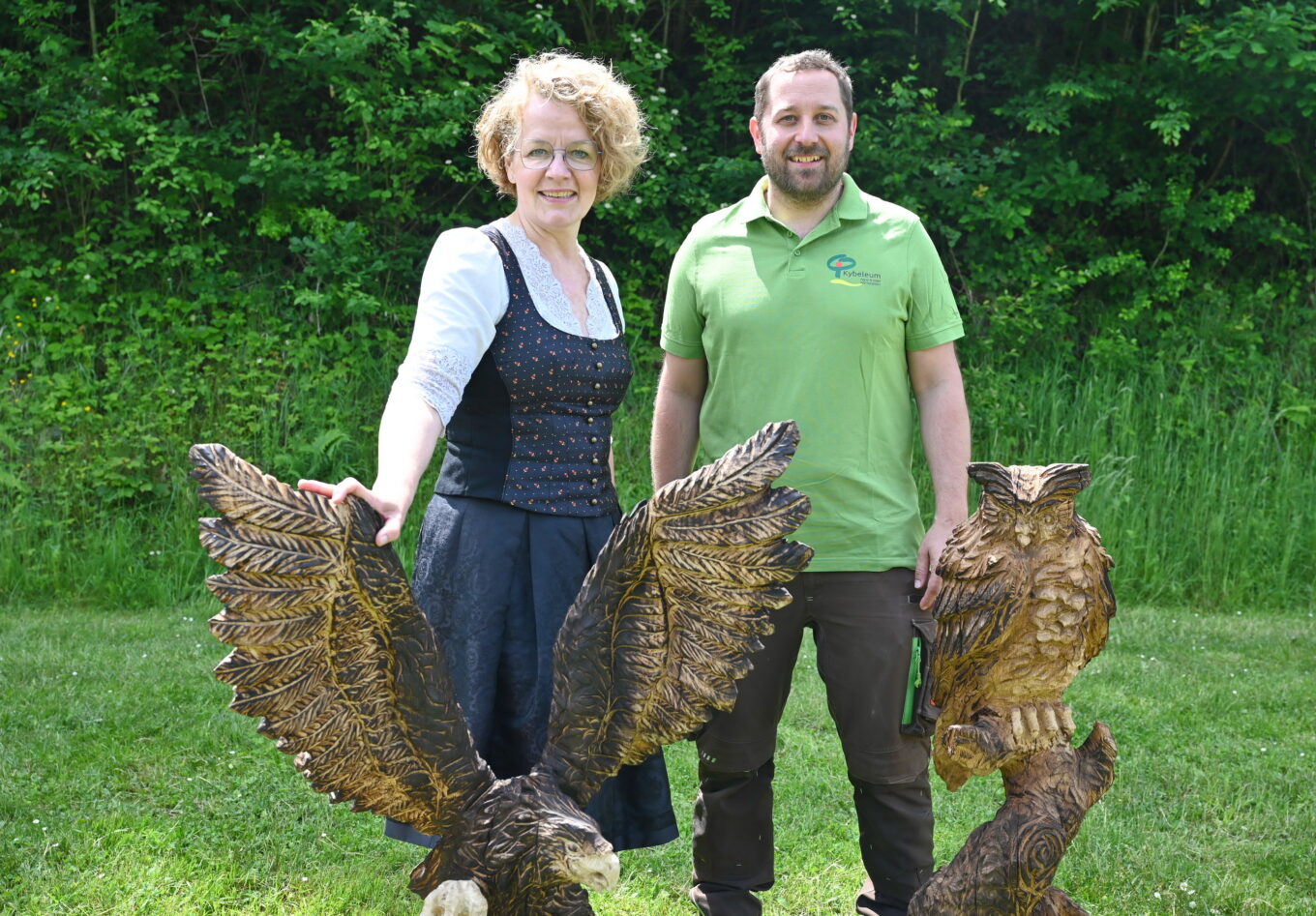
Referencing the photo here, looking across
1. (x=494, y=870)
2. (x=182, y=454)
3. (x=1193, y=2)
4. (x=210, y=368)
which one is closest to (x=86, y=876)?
(x=494, y=870)

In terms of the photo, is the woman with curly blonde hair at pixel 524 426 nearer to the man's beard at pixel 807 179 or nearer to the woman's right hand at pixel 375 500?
the woman's right hand at pixel 375 500

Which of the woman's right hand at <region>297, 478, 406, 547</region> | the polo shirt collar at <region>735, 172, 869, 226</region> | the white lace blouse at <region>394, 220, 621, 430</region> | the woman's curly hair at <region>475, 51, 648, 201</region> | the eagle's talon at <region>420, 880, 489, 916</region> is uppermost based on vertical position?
the woman's curly hair at <region>475, 51, 648, 201</region>

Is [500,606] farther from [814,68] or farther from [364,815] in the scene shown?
[364,815]

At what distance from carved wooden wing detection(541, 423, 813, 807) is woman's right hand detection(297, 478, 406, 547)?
36cm

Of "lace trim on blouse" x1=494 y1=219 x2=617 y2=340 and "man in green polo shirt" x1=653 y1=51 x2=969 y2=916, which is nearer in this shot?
"lace trim on blouse" x1=494 y1=219 x2=617 y2=340

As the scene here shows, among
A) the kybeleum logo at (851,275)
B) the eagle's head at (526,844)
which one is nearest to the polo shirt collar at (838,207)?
the kybeleum logo at (851,275)

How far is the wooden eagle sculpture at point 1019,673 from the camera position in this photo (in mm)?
2000

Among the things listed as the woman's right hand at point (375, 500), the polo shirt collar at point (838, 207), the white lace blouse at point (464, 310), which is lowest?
the woman's right hand at point (375, 500)

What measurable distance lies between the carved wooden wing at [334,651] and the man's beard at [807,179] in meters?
1.35

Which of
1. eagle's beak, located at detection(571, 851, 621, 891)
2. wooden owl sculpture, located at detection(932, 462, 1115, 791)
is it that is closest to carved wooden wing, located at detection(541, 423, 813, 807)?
eagle's beak, located at detection(571, 851, 621, 891)

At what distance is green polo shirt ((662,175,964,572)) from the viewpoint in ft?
9.24

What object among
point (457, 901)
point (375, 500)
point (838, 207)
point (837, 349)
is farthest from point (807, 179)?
point (457, 901)

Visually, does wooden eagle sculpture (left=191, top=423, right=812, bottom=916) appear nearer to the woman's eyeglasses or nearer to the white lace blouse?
the white lace blouse

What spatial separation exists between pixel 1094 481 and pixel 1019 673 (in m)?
4.80
